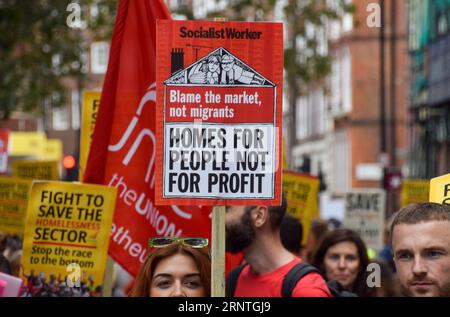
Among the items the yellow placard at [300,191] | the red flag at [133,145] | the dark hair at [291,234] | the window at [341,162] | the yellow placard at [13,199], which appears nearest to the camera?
the red flag at [133,145]

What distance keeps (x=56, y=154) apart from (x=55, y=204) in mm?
50942

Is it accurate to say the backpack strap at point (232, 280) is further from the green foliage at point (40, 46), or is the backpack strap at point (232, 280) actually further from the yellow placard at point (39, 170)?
the green foliage at point (40, 46)

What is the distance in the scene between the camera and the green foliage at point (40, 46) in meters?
22.8

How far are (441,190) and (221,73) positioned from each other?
0.93m

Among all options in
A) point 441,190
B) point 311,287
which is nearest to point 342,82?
point 311,287

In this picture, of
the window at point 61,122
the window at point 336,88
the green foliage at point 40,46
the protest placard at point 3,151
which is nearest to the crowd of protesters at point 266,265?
the protest placard at point 3,151

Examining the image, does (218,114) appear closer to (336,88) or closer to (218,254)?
(218,254)

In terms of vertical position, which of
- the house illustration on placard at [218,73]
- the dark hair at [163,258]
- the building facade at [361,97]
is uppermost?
the building facade at [361,97]

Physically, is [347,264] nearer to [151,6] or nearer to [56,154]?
[151,6]

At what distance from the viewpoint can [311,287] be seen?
6305 mm

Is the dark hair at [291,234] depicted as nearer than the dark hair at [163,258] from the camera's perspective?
No

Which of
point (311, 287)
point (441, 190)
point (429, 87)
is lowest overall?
point (311, 287)

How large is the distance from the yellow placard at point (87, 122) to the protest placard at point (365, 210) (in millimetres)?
6726
